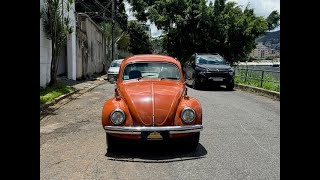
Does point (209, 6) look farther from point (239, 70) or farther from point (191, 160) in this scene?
point (191, 160)

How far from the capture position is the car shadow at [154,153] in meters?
5.53

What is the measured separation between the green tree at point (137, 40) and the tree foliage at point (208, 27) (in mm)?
42374

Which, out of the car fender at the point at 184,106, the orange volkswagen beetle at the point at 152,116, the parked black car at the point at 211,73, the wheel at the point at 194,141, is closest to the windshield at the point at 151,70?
the orange volkswagen beetle at the point at 152,116

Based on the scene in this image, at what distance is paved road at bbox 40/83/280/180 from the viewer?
4.71 m

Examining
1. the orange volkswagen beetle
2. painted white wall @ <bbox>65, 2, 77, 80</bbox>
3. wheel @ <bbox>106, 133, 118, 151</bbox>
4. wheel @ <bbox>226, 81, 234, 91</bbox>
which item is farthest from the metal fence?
painted white wall @ <bbox>65, 2, 77, 80</bbox>

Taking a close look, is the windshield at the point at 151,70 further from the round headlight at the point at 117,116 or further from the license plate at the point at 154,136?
the license plate at the point at 154,136

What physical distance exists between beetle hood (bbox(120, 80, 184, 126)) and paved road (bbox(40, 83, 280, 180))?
0.61 meters

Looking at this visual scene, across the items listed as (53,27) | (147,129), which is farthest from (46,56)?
(147,129)

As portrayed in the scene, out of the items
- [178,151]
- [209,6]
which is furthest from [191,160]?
[209,6]

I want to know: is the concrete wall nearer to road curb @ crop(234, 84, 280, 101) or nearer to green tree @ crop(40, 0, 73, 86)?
green tree @ crop(40, 0, 73, 86)

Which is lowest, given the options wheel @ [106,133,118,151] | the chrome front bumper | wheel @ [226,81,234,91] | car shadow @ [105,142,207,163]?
car shadow @ [105,142,207,163]

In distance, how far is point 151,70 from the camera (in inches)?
286
